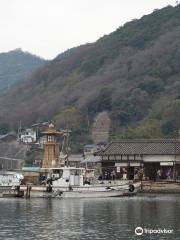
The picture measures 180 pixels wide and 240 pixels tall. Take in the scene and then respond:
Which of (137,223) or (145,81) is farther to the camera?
(145,81)

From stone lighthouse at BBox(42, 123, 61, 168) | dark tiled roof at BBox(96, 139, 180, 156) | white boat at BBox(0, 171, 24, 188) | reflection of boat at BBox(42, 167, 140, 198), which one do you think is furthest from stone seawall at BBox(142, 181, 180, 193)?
stone lighthouse at BBox(42, 123, 61, 168)

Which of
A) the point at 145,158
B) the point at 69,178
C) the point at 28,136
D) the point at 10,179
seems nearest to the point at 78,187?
the point at 69,178

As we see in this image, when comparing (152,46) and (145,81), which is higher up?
(152,46)

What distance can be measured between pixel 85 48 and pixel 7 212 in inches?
5414

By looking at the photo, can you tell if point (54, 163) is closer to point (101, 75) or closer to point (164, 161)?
point (164, 161)

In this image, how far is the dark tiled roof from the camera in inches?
2430

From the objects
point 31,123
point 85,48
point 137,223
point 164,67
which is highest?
point 85,48

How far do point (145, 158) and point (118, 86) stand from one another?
66.0 meters

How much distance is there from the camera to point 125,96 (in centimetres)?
11950

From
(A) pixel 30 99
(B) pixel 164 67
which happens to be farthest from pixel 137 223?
(A) pixel 30 99

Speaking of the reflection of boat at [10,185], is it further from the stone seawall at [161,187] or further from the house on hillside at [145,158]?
the stone seawall at [161,187]

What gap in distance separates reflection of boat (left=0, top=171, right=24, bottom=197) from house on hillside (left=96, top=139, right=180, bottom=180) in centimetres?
863

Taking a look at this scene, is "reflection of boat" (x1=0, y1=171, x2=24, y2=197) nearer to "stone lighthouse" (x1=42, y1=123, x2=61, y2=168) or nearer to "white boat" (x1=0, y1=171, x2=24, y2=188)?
"white boat" (x1=0, y1=171, x2=24, y2=188)

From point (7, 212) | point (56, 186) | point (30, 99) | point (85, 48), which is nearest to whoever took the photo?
point (7, 212)
